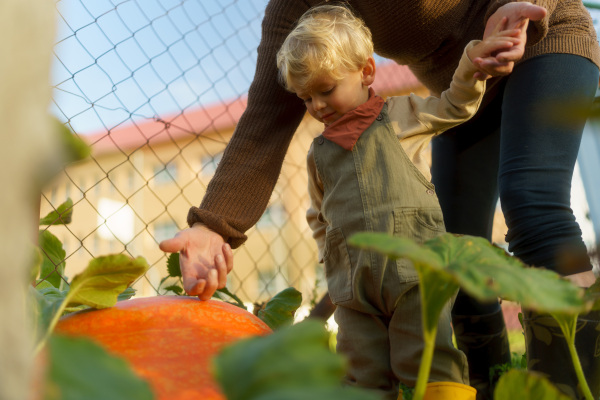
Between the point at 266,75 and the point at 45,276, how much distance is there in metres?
0.81

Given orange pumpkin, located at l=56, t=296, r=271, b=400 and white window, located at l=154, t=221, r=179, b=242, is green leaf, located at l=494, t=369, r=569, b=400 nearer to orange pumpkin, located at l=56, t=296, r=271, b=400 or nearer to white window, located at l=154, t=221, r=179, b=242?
orange pumpkin, located at l=56, t=296, r=271, b=400

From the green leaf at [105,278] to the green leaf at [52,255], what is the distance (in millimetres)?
790

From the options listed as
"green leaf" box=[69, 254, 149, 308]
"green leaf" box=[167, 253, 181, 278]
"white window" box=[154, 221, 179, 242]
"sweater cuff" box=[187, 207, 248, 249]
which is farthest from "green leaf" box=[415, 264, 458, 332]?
"white window" box=[154, 221, 179, 242]

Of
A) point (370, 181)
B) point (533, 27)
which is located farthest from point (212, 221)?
point (533, 27)

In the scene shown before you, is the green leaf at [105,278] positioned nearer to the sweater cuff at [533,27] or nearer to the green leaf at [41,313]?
the green leaf at [41,313]

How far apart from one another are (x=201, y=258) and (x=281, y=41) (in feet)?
2.30

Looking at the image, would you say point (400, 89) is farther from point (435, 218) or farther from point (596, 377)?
point (596, 377)

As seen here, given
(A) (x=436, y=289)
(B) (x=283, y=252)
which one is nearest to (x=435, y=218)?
(A) (x=436, y=289)

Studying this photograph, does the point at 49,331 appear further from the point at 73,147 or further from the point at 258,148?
the point at 258,148

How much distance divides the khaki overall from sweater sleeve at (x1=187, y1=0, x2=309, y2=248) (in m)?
0.17

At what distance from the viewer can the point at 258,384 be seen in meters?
0.40

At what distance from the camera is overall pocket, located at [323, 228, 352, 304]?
4.45 ft

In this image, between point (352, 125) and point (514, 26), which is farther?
point (352, 125)

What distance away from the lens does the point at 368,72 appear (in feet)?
5.11
